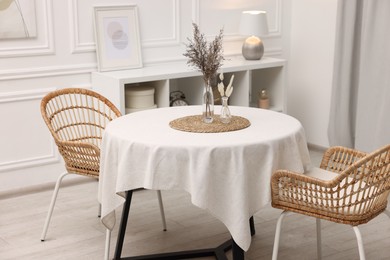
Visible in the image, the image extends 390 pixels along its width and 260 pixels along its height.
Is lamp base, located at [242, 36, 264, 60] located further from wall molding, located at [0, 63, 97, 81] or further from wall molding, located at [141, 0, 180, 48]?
wall molding, located at [0, 63, 97, 81]

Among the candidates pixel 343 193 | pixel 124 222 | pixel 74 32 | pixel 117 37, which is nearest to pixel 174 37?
pixel 117 37

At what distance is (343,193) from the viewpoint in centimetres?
265

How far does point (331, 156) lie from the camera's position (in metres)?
3.14

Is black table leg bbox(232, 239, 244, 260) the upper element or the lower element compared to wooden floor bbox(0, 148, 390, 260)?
upper

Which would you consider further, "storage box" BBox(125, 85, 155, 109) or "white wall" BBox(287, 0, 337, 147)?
"white wall" BBox(287, 0, 337, 147)

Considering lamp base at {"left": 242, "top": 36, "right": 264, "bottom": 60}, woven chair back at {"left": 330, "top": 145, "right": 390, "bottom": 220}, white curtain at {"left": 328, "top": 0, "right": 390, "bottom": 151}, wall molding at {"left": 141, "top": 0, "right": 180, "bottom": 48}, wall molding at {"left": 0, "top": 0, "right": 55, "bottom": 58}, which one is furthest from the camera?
lamp base at {"left": 242, "top": 36, "right": 264, "bottom": 60}

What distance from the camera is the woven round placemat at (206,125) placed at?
2.92 m

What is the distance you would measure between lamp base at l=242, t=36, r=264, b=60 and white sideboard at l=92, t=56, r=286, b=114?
0.05 metres

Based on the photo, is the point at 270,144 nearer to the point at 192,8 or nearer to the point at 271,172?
the point at 271,172

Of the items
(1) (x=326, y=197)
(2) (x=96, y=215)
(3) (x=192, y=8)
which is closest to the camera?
(1) (x=326, y=197)

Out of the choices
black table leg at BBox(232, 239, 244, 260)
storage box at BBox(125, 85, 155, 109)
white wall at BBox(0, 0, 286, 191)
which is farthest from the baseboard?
black table leg at BBox(232, 239, 244, 260)

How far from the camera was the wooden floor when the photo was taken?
333 cm

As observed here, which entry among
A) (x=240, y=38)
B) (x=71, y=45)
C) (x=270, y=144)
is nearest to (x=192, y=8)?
(x=240, y=38)

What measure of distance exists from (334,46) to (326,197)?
8.73 feet
